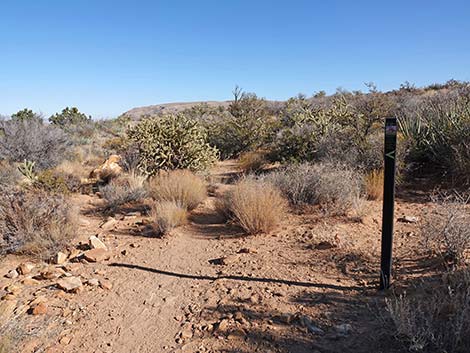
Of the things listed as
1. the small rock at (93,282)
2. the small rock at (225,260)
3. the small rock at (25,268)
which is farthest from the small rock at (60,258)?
the small rock at (225,260)

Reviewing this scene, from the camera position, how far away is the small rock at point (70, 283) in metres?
4.10

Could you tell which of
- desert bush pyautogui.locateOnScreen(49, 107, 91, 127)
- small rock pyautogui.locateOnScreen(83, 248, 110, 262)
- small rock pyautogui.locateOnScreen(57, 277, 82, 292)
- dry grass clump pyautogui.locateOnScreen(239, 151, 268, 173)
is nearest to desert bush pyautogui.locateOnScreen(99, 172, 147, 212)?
small rock pyautogui.locateOnScreen(83, 248, 110, 262)

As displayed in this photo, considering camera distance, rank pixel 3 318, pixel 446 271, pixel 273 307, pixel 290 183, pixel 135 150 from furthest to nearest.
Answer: pixel 135 150 → pixel 290 183 → pixel 446 271 → pixel 273 307 → pixel 3 318

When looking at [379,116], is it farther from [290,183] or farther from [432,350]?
[432,350]

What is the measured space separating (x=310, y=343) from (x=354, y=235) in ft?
8.04

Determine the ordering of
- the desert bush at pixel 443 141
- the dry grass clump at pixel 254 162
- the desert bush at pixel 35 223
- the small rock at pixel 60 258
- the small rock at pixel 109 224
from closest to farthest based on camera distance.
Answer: the small rock at pixel 60 258 < the desert bush at pixel 35 223 < the small rock at pixel 109 224 < the desert bush at pixel 443 141 < the dry grass clump at pixel 254 162

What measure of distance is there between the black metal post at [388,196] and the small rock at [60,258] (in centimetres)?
403

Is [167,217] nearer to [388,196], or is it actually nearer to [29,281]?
[29,281]

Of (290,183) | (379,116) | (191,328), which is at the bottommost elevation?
(191,328)

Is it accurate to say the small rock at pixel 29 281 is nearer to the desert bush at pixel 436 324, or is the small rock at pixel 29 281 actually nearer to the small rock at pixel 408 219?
the desert bush at pixel 436 324

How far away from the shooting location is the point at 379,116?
9.23 metres

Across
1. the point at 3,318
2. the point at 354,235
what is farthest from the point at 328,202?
the point at 3,318

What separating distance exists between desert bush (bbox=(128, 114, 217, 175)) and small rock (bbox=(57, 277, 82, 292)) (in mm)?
4689

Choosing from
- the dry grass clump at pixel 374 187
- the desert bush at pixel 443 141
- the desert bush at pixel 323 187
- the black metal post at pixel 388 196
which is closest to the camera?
the black metal post at pixel 388 196
